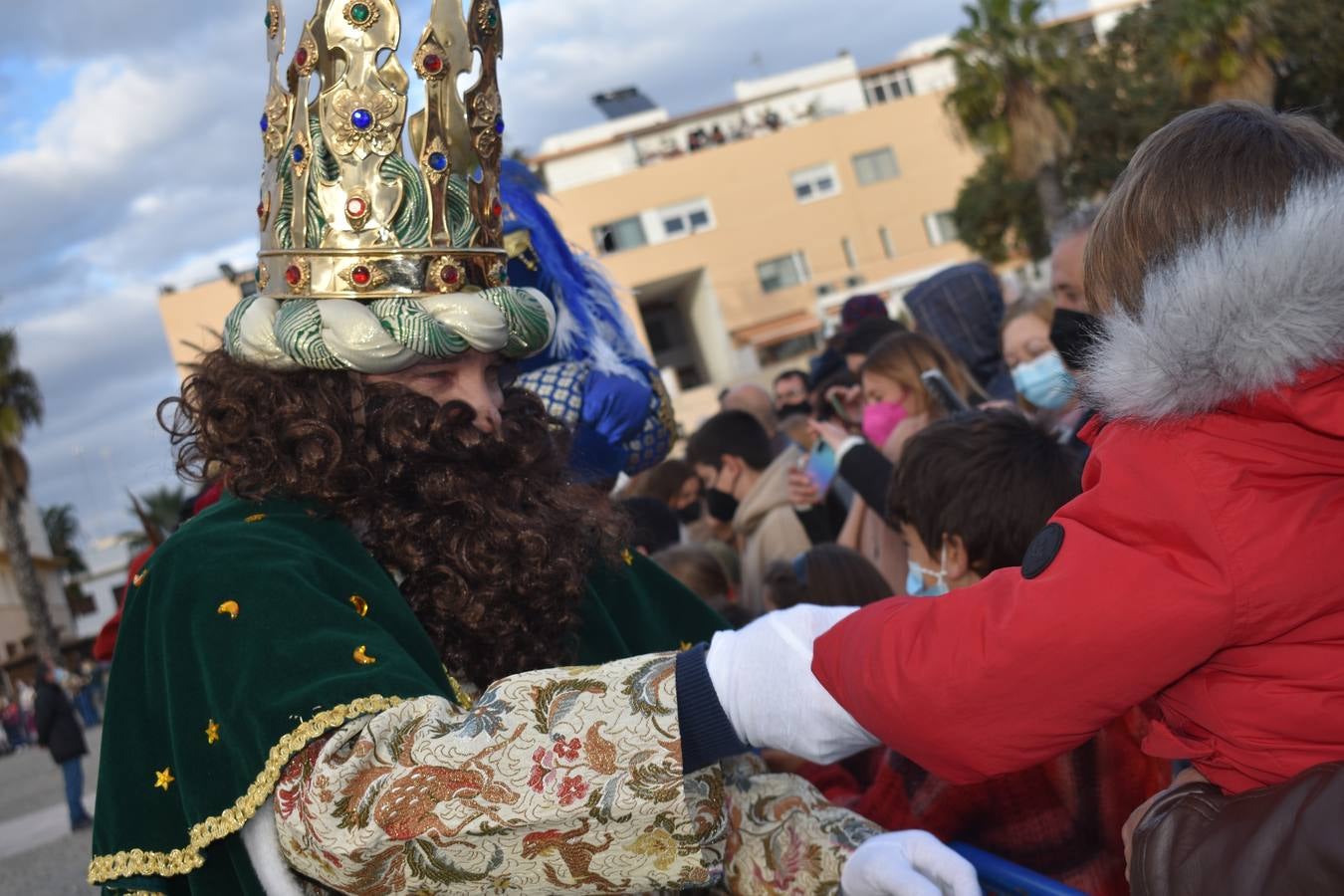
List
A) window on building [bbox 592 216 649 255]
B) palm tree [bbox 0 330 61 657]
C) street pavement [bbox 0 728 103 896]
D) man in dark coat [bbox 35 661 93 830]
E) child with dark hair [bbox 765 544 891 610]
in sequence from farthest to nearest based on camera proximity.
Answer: window on building [bbox 592 216 649 255] < palm tree [bbox 0 330 61 657] < man in dark coat [bbox 35 661 93 830] < street pavement [bbox 0 728 103 896] < child with dark hair [bbox 765 544 891 610]

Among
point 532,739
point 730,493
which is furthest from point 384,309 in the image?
point 730,493

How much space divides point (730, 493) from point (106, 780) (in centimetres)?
463

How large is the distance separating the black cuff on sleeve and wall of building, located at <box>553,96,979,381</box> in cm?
3712

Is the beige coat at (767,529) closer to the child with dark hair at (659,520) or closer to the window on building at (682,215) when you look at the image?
the child with dark hair at (659,520)

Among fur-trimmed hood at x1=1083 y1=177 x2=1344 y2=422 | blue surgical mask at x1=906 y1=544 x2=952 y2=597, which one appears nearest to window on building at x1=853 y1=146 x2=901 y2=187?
blue surgical mask at x1=906 y1=544 x2=952 y2=597

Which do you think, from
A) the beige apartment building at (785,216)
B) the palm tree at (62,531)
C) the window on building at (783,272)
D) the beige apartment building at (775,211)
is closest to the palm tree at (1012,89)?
the beige apartment building at (775,211)

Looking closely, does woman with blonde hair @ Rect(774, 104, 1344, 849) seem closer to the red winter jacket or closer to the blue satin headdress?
the red winter jacket

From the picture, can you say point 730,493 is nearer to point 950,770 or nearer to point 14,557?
point 950,770

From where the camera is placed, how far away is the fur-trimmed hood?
1.54m

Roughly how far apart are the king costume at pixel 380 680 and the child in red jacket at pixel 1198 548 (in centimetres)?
35

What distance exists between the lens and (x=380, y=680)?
68.8 inches

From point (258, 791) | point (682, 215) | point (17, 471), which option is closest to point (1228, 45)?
point (258, 791)

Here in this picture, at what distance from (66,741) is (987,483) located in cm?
1120

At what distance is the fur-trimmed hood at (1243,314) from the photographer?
60.6 inches
